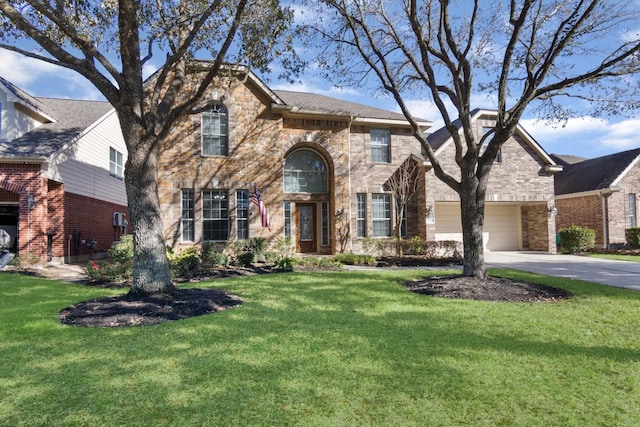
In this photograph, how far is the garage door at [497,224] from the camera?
1942 cm

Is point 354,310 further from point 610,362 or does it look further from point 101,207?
point 101,207

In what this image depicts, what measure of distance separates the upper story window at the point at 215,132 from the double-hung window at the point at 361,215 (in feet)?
20.9

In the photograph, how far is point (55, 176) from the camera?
13594 millimetres

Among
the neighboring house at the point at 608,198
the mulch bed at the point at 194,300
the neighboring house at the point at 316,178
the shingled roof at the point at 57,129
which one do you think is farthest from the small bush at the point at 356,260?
the neighboring house at the point at 608,198

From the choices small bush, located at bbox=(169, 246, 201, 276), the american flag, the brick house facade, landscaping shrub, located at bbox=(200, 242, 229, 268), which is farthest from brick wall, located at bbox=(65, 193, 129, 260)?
the brick house facade

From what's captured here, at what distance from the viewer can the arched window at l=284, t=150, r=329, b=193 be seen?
1700cm

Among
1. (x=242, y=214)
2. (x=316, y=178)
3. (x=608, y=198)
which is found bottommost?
(x=242, y=214)

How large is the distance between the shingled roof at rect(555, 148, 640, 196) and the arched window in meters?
15.4

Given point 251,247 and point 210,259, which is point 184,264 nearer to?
point 210,259

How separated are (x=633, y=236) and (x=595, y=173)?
462 cm

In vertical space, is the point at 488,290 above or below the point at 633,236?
below

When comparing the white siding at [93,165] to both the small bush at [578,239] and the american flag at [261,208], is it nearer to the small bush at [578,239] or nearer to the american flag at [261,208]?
the american flag at [261,208]

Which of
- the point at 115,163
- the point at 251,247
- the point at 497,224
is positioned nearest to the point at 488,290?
the point at 251,247

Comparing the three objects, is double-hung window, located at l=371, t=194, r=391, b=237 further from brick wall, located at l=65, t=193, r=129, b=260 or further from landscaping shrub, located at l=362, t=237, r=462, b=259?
brick wall, located at l=65, t=193, r=129, b=260
